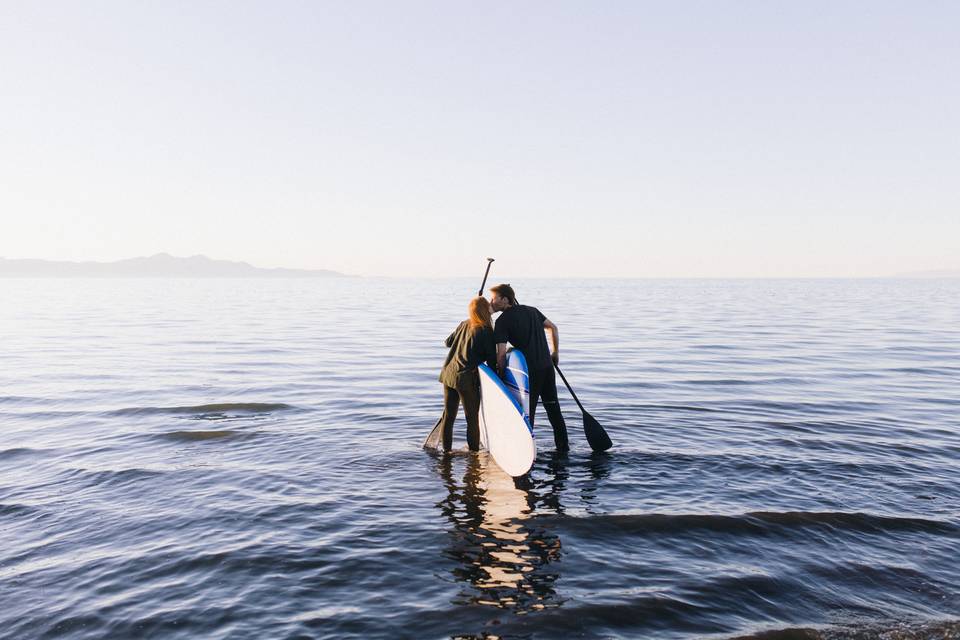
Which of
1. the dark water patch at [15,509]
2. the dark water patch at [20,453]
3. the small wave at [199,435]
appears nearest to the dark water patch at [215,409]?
the small wave at [199,435]

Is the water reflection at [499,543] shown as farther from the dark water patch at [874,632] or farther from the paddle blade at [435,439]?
the dark water patch at [874,632]

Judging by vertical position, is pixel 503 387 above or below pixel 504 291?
below

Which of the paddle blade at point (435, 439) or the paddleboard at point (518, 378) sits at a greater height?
the paddleboard at point (518, 378)

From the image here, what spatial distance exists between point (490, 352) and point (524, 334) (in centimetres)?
60

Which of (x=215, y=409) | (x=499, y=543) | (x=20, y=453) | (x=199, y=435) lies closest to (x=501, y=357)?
(x=499, y=543)

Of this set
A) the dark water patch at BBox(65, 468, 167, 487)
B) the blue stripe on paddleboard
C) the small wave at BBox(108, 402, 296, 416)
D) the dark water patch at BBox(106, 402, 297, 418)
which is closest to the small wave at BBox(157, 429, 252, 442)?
the dark water patch at BBox(106, 402, 297, 418)

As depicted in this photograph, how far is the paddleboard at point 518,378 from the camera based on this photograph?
364 inches

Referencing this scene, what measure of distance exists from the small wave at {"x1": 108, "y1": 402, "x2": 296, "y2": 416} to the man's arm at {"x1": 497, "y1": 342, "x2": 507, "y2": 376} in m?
6.70

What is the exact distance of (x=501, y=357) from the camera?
9.39m

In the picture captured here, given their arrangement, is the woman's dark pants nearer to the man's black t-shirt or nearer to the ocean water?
the ocean water

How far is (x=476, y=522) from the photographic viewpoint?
7.12 meters

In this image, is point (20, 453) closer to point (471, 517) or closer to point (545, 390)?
point (471, 517)

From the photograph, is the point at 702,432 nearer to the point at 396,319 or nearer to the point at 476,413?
the point at 476,413

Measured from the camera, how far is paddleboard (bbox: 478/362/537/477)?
841cm
